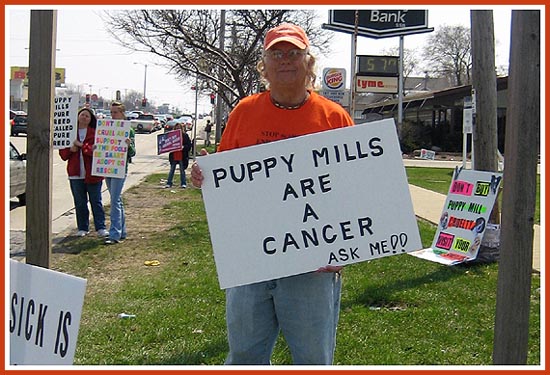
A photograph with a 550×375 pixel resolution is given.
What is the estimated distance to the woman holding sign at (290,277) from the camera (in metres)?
2.74

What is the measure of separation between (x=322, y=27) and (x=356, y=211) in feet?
48.6

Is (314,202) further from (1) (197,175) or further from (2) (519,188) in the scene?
(2) (519,188)

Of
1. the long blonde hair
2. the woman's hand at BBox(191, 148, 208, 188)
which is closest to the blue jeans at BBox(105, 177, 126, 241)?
the woman's hand at BBox(191, 148, 208, 188)

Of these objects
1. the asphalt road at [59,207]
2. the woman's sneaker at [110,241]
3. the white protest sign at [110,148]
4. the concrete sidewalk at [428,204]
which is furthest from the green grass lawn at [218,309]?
the concrete sidewalk at [428,204]

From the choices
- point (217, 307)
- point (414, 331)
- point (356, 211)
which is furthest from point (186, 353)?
point (356, 211)

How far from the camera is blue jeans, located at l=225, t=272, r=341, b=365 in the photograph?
2.73 m

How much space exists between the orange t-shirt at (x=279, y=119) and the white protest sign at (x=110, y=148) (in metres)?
5.72

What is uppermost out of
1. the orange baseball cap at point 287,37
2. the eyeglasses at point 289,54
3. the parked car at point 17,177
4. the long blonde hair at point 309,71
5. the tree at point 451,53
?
the tree at point 451,53

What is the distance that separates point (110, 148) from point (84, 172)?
0.48m

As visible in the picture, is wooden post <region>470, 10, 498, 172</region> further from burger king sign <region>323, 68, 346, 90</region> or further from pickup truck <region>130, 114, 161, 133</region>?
pickup truck <region>130, 114, 161, 133</region>

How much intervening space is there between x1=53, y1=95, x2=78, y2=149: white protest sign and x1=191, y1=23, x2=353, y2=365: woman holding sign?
5315 millimetres

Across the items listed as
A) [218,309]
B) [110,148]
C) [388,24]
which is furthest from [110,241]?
[388,24]

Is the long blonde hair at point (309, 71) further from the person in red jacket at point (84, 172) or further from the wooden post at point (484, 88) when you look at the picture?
the person in red jacket at point (84, 172)

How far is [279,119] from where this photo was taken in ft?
9.12
